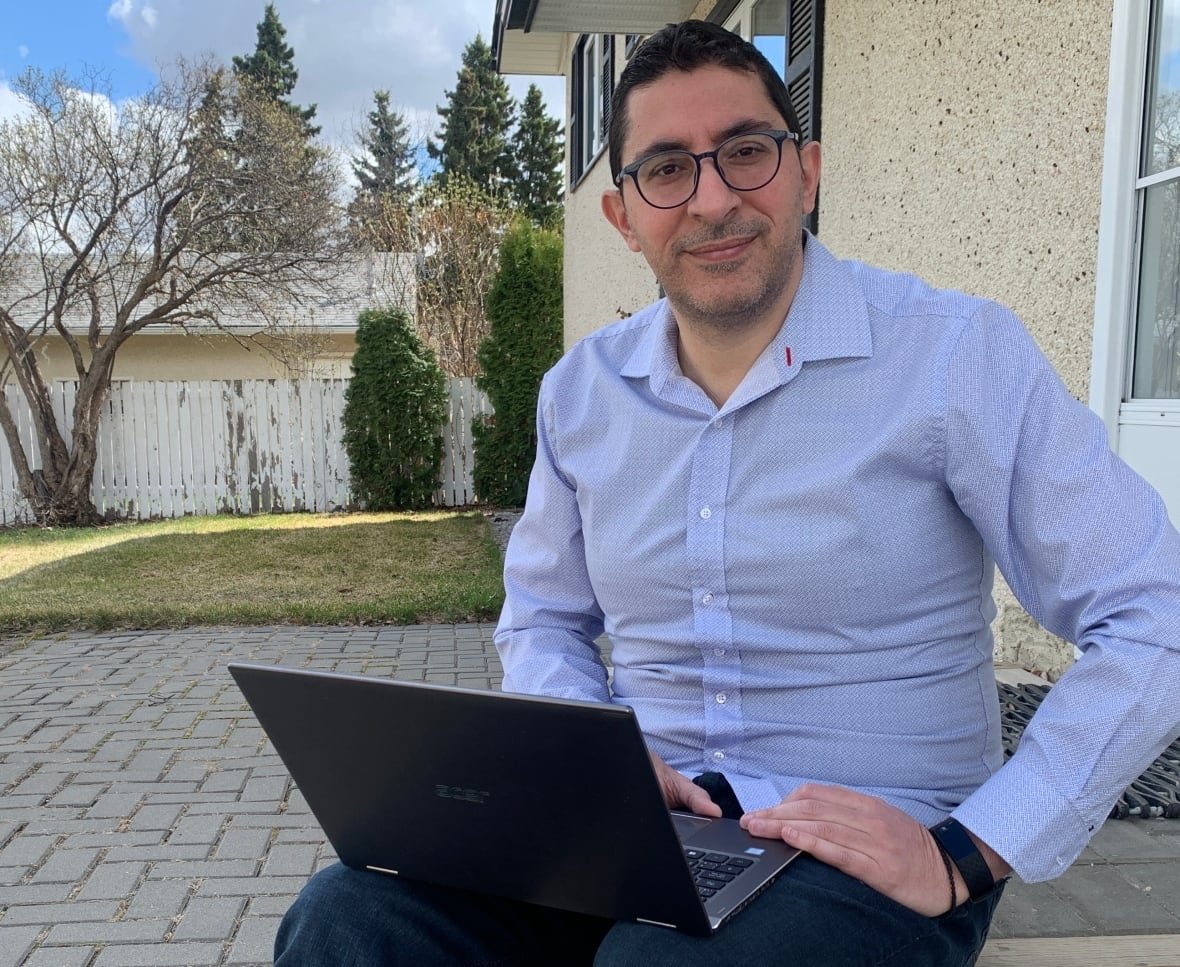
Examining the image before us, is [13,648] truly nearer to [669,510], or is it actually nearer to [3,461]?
[669,510]

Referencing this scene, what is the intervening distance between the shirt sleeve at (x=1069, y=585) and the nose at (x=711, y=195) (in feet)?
1.49

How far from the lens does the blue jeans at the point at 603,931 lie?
4.06ft

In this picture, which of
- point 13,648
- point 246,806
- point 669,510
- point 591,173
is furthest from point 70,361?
Result: point 669,510

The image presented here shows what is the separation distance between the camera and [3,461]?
514 inches

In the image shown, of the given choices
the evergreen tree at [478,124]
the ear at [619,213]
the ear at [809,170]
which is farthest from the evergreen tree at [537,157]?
the ear at [809,170]

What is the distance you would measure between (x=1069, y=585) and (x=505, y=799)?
79cm

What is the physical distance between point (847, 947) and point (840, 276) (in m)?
1.00

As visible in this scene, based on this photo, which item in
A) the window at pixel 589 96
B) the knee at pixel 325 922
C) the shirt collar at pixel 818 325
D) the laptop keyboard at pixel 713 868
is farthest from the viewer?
the window at pixel 589 96

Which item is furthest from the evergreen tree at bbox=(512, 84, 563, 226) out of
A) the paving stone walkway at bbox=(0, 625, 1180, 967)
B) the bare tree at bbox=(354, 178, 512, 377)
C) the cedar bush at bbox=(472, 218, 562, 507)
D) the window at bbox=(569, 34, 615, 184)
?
the paving stone walkway at bbox=(0, 625, 1180, 967)

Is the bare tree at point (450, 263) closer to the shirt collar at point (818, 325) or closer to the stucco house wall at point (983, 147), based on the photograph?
the stucco house wall at point (983, 147)

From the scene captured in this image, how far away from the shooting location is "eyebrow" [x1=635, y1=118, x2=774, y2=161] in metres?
1.67

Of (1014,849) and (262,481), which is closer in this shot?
(1014,849)

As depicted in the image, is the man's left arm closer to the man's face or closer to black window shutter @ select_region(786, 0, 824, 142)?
the man's face

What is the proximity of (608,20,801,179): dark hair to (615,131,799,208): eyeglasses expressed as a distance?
7cm
